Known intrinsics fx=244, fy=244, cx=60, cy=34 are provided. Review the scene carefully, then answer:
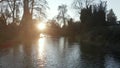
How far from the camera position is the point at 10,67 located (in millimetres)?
15875

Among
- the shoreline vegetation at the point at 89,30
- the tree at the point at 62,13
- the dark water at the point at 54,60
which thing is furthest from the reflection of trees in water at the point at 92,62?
the tree at the point at 62,13

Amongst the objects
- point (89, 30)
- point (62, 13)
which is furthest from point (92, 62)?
point (62, 13)

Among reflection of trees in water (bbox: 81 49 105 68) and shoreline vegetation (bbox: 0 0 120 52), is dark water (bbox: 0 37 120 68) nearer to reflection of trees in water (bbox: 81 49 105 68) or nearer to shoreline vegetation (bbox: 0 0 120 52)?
reflection of trees in water (bbox: 81 49 105 68)

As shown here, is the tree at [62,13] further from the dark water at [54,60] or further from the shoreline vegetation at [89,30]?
the dark water at [54,60]

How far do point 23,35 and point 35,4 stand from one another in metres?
7.79

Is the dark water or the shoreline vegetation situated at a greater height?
the shoreline vegetation

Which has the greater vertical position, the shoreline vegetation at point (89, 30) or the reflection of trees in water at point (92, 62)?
the shoreline vegetation at point (89, 30)

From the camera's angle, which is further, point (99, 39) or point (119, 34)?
point (99, 39)

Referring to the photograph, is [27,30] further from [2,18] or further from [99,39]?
Result: [99,39]

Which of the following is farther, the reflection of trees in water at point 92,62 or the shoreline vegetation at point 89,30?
the shoreline vegetation at point 89,30

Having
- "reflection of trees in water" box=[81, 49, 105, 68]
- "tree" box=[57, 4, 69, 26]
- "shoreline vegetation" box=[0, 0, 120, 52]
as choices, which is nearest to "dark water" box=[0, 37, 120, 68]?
"reflection of trees in water" box=[81, 49, 105, 68]

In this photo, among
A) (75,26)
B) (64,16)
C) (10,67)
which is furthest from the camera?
(64,16)

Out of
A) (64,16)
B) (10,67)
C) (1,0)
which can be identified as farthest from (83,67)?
(64,16)

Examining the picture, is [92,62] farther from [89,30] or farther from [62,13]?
[62,13]
